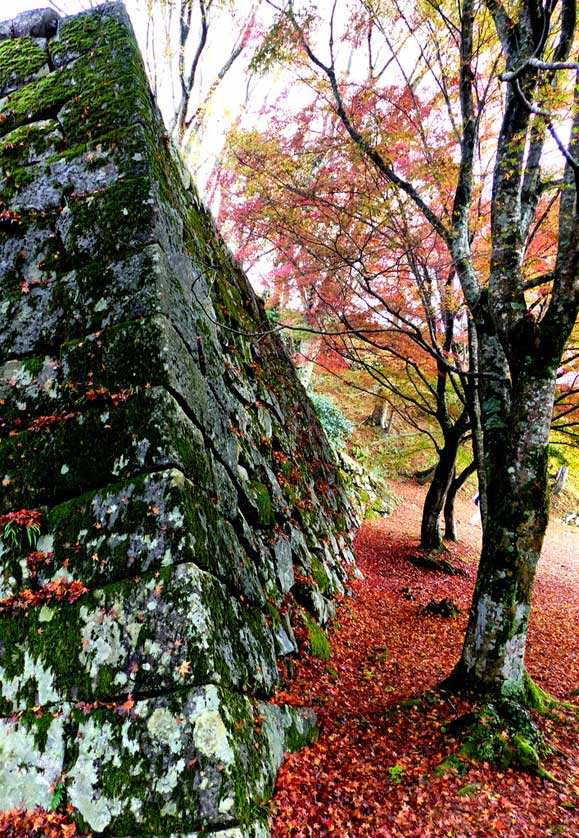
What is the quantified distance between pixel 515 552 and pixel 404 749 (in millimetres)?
2138

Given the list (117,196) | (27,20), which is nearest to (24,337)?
(117,196)

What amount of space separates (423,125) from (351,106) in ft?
4.57

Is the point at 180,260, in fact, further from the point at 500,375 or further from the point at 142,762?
the point at 142,762

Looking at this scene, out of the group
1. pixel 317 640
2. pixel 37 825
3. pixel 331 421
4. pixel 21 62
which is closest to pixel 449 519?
pixel 331 421

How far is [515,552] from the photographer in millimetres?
4211

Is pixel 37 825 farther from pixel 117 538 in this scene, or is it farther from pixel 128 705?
pixel 117 538

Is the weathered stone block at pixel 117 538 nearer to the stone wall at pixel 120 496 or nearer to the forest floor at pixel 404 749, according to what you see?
the stone wall at pixel 120 496

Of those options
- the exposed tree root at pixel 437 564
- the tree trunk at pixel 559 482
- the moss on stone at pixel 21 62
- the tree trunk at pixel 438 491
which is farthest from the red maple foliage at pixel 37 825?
the tree trunk at pixel 559 482

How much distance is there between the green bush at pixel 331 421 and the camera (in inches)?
645

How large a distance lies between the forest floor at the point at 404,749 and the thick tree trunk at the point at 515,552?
0.56 m

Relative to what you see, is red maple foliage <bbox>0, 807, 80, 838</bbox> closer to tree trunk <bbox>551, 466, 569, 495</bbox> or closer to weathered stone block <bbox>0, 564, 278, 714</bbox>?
weathered stone block <bbox>0, 564, 278, 714</bbox>

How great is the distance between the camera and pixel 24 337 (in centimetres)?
402

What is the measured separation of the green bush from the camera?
16.4m

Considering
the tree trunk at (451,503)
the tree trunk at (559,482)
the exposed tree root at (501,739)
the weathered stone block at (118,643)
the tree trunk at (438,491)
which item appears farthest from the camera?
the tree trunk at (559,482)
